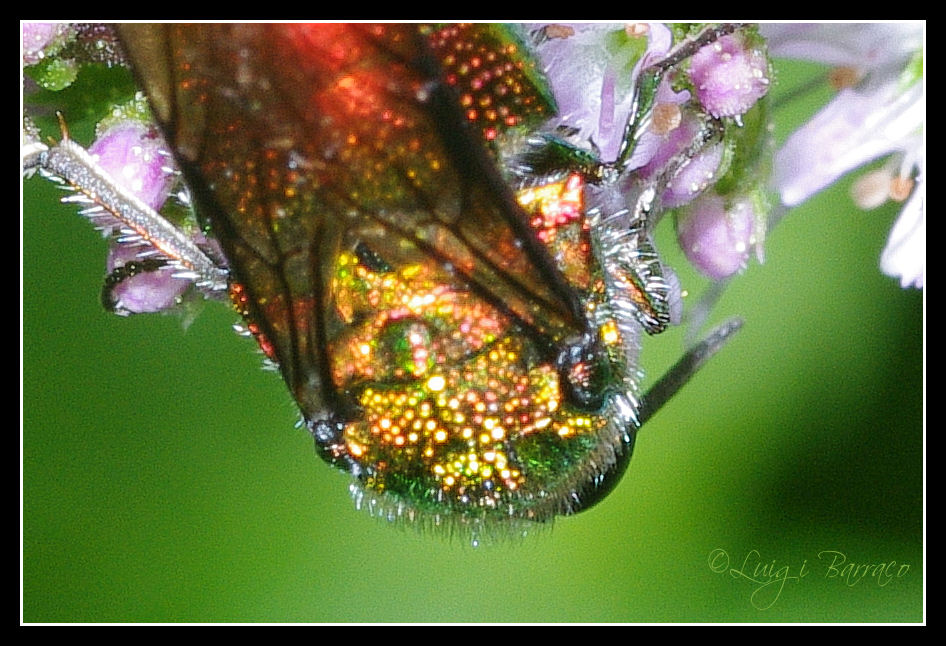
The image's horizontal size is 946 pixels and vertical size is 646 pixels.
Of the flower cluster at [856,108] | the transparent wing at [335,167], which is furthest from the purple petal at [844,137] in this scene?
the transparent wing at [335,167]

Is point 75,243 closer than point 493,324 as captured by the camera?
No

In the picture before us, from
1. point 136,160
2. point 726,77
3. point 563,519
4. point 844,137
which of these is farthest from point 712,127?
point 136,160

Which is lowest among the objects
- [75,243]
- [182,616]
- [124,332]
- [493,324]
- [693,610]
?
[693,610]

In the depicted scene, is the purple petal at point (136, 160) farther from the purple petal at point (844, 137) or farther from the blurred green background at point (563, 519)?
the purple petal at point (844, 137)

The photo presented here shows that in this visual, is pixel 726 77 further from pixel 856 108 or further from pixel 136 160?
pixel 136 160

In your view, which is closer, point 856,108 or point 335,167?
point 335,167

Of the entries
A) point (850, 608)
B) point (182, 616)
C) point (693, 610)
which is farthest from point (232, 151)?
point (850, 608)

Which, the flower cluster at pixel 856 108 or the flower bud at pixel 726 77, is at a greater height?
the flower bud at pixel 726 77
